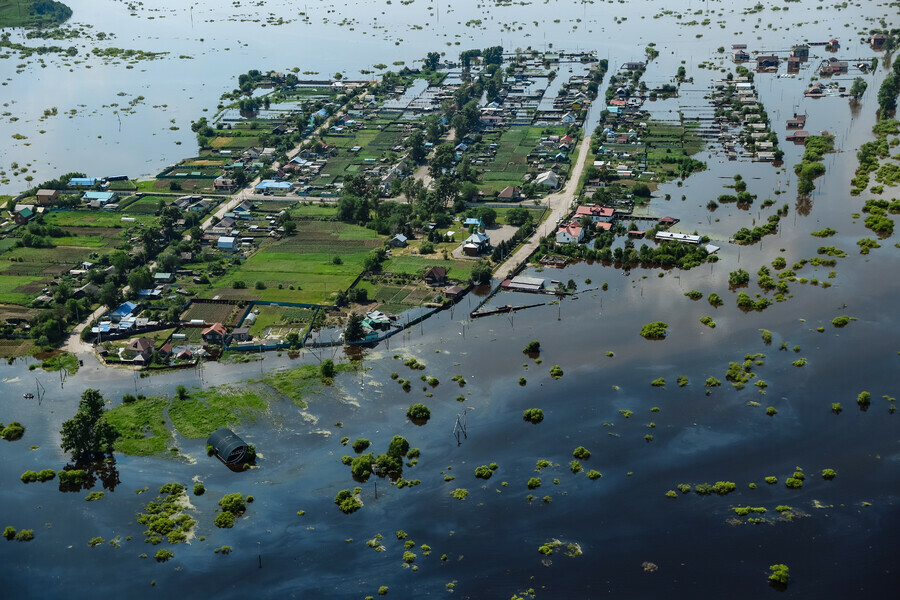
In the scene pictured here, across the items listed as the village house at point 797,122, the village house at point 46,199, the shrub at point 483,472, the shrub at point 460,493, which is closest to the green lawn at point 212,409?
the shrub at point 460,493

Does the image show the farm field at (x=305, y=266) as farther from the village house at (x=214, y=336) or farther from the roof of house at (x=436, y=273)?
the village house at (x=214, y=336)

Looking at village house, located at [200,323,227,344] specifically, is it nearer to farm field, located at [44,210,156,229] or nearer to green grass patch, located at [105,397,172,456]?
green grass patch, located at [105,397,172,456]

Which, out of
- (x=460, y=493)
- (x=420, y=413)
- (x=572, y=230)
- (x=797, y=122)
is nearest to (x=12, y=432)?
(x=420, y=413)

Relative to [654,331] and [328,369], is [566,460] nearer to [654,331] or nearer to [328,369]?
[654,331]

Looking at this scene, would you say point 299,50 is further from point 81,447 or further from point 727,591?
point 727,591

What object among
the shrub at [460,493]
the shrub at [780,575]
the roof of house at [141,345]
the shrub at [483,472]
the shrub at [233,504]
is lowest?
the shrub at [233,504]

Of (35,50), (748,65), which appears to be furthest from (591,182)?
(35,50)
